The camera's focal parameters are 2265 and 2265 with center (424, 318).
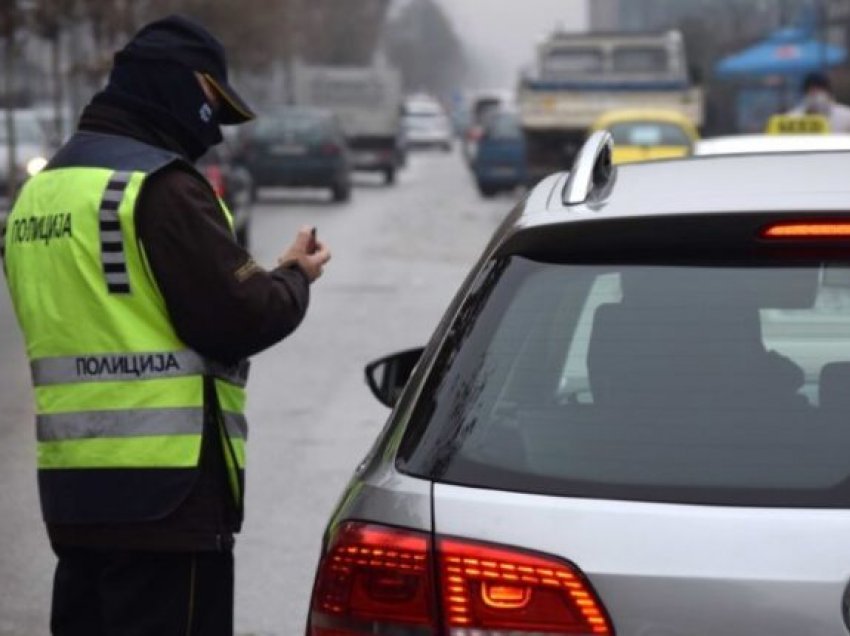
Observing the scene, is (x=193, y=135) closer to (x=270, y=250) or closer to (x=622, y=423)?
(x=622, y=423)

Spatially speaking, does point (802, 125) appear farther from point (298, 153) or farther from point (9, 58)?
point (298, 153)

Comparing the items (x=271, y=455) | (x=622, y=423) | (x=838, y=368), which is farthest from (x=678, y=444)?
(x=271, y=455)

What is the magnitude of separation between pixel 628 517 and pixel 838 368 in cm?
52

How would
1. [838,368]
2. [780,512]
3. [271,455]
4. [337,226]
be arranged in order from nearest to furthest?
[780,512]
[838,368]
[271,455]
[337,226]

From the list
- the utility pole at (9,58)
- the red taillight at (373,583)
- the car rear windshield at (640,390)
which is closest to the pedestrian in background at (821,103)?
the utility pole at (9,58)

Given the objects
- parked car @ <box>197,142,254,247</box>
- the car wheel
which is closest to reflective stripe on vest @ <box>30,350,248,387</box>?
parked car @ <box>197,142,254,247</box>

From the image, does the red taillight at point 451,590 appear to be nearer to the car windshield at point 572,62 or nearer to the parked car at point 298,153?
the car windshield at point 572,62

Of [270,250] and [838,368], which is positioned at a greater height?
[838,368]

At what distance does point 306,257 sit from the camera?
485cm

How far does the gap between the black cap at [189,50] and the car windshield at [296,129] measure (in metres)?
32.1

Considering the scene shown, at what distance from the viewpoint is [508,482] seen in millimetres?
3557

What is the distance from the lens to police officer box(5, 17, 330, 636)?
4469 mm

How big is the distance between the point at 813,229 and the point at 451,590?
85 cm

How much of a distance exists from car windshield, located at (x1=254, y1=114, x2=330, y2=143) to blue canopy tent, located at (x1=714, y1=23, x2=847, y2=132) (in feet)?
22.4
